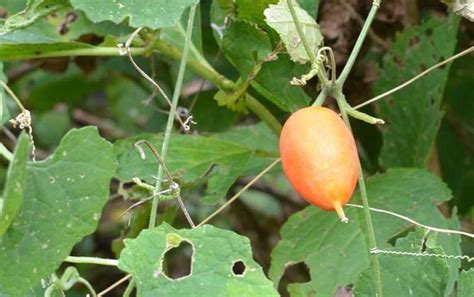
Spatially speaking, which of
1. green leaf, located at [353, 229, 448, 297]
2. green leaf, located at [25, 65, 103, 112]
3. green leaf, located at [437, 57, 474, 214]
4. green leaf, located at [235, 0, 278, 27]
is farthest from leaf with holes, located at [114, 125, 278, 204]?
green leaf, located at [25, 65, 103, 112]

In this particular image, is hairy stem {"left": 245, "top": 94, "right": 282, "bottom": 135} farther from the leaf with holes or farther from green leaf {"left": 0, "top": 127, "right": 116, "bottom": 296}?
green leaf {"left": 0, "top": 127, "right": 116, "bottom": 296}

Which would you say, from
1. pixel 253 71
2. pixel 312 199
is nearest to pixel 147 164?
pixel 253 71

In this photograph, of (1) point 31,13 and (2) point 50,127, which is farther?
(2) point 50,127

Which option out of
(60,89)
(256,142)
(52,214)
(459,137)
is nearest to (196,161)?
(256,142)

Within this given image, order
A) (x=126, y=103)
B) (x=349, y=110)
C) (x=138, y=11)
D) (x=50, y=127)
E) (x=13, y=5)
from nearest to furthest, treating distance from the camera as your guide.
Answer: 1. (x=349, y=110)
2. (x=138, y=11)
3. (x=13, y=5)
4. (x=126, y=103)
5. (x=50, y=127)

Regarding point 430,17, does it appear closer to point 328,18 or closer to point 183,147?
point 328,18

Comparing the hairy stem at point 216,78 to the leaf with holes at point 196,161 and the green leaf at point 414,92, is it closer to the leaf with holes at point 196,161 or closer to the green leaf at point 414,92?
the leaf with holes at point 196,161

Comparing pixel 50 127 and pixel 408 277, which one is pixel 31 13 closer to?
pixel 408 277
